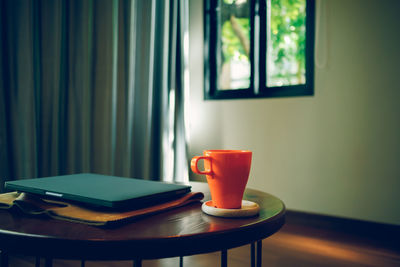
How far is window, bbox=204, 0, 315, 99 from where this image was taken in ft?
7.46

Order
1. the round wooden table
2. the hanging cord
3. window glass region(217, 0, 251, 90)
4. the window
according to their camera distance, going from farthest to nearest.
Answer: window glass region(217, 0, 251, 90) → the window → the hanging cord → the round wooden table

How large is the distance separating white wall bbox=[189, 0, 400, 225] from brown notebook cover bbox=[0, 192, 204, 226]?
178 centimetres

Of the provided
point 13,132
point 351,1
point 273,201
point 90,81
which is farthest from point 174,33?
point 273,201

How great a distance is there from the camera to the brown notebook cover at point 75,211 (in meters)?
0.45

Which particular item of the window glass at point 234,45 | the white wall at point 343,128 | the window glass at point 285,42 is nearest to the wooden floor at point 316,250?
the white wall at point 343,128

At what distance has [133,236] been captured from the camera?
40cm

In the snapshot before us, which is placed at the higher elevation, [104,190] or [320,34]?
[320,34]

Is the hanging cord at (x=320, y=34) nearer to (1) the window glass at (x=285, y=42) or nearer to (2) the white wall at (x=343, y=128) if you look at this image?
(2) the white wall at (x=343, y=128)

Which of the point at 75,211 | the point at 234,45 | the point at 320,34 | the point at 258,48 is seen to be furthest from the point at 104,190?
the point at 234,45

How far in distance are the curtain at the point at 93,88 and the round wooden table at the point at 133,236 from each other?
112 centimetres

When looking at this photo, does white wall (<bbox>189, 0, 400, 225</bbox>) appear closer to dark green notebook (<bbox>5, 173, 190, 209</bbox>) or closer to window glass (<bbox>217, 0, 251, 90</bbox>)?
window glass (<bbox>217, 0, 251, 90</bbox>)

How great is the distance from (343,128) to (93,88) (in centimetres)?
164

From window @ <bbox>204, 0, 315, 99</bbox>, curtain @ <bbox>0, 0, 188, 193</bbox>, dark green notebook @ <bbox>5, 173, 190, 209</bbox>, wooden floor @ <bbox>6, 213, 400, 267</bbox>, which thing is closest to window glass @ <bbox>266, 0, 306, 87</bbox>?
window @ <bbox>204, 0, 315, 99</bbox>

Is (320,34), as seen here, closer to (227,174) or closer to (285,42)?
(285,42)
